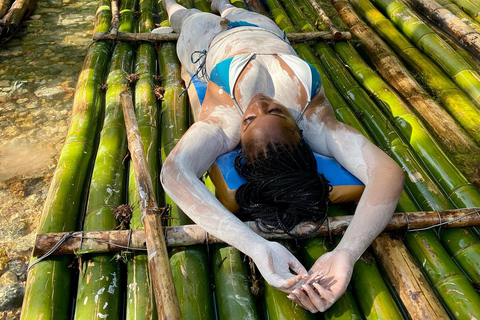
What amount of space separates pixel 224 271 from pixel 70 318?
2.66 ft

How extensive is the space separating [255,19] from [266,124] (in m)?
1.80

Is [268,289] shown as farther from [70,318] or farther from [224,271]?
[70,318]

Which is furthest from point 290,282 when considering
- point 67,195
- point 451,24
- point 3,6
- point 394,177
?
point 3,6

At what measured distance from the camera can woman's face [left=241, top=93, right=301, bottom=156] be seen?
2.16 metres

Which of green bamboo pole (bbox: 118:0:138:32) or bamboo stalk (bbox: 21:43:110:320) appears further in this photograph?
green bamboo pole (bbox: 118:0:138:32)

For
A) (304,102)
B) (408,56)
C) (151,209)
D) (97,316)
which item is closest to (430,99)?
(408,56)

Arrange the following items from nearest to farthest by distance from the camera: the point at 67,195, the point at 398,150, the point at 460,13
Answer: the point at 67,195
the point at 398,150
the point at 460,13

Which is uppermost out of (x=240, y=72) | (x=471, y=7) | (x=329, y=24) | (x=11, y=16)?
Result: (x=240, y=72)

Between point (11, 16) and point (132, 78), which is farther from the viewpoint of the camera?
point (11, 16)

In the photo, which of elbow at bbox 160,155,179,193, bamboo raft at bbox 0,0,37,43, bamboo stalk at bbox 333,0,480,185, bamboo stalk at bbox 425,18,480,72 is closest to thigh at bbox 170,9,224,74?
elbow at bbox 160,155,179,193

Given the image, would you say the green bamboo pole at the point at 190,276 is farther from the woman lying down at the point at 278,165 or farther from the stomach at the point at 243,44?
the stomach at the point at 243,44

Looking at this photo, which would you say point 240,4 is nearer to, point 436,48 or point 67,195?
point 436,48

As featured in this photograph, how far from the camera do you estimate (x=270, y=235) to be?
2.12 m

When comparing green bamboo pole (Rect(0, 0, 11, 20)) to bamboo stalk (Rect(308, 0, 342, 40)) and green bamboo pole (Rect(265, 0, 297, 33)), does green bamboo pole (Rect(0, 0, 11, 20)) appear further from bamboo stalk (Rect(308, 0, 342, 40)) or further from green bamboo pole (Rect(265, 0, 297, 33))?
bamboo stalk (Rect(308, 0, 342, 40))
